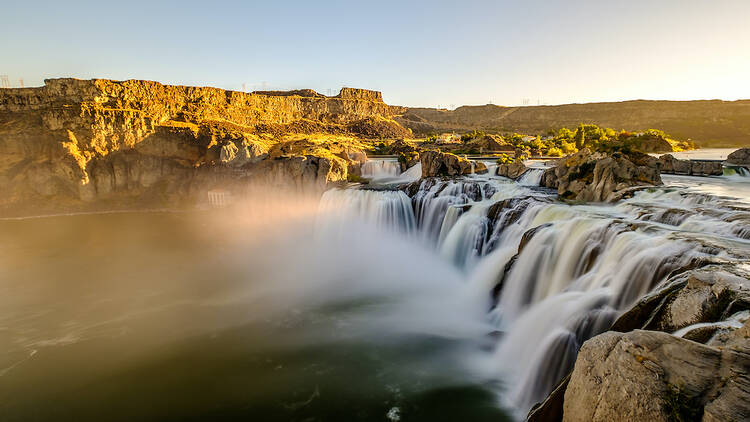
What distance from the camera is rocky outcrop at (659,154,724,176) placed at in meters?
23.8

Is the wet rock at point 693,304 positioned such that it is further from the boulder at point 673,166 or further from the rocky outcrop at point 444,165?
the boulder at point 673,166

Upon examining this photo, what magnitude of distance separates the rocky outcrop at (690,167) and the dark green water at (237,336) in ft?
64.2

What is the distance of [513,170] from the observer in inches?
1101

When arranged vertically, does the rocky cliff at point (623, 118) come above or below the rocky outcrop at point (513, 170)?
above

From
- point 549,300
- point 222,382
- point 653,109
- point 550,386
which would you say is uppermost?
point 653,109

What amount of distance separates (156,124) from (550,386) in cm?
4389

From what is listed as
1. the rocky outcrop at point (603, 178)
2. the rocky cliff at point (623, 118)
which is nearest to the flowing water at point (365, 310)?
the rocky outcrop at point (603, 178)

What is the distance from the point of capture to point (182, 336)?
1307cm

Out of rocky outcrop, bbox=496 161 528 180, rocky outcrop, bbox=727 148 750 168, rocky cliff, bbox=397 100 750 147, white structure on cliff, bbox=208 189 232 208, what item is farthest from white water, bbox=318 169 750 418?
rocky cliff, bbox=397 100 750 147

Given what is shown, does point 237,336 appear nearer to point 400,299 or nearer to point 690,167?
point 400,299

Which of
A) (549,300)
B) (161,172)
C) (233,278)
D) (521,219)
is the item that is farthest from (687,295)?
(161,172)

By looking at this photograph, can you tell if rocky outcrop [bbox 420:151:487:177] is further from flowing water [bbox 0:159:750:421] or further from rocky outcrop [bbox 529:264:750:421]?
rocky outcrop [bbox 529:264:750:421]

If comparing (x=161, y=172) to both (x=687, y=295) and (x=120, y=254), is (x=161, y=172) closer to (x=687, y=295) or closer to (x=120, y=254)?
(x=120, y=254)

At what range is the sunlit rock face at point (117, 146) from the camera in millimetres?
34188
